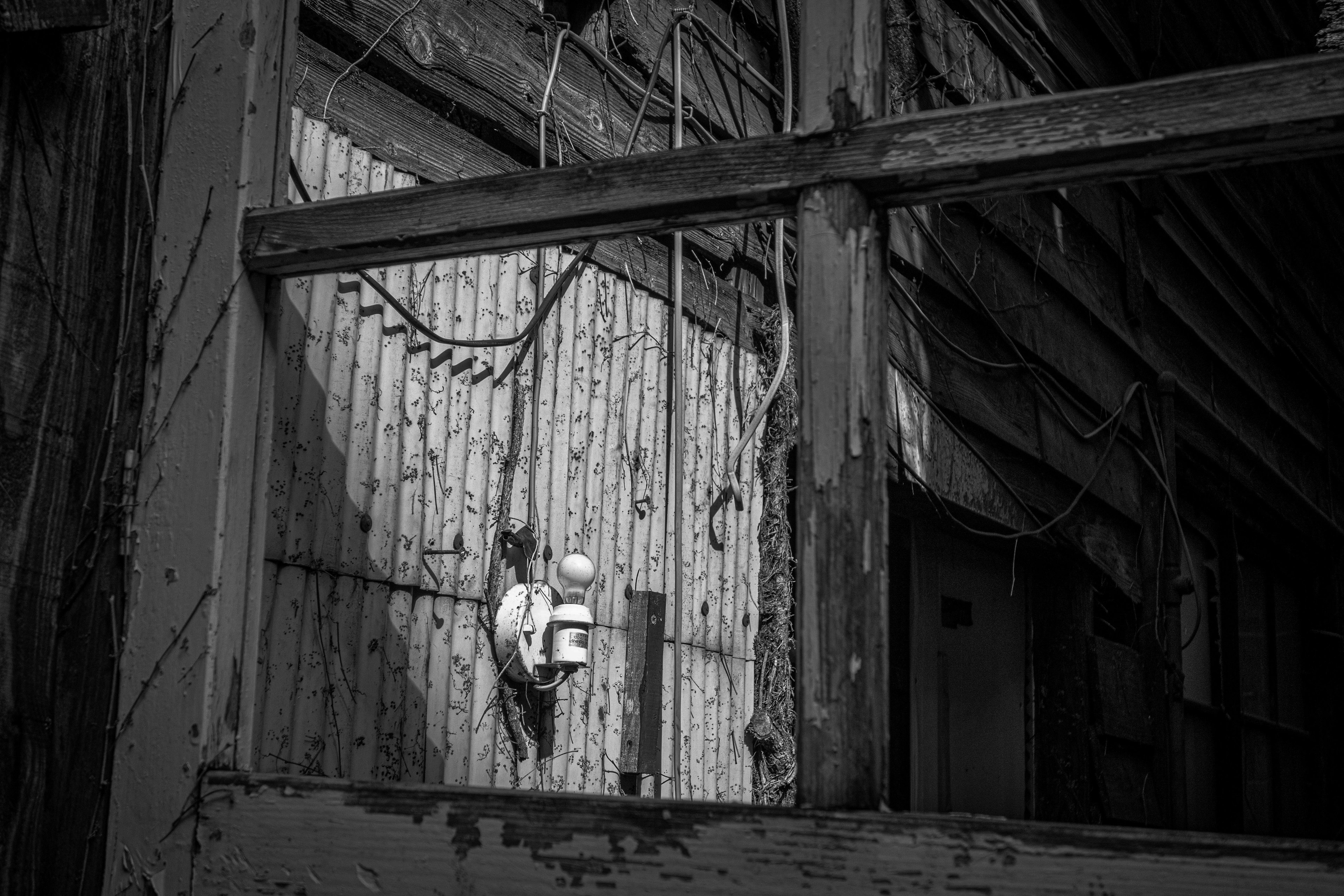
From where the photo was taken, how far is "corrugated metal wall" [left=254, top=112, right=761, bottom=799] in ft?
7.50

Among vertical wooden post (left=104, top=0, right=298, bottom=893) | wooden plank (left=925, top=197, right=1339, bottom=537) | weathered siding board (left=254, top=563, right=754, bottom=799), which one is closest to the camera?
vertical wooden post (left=104, top=0, right=298, bottom=893)

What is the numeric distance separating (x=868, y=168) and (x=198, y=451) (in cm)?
90

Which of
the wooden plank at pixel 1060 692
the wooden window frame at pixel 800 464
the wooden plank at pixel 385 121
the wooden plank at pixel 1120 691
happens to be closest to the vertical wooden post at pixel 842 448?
the wooden window frame at pixel 800 464

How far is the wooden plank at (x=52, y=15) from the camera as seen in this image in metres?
1.58

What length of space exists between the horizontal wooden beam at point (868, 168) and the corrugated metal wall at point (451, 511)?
0.72ft

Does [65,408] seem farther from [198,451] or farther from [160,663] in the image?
[160,663]

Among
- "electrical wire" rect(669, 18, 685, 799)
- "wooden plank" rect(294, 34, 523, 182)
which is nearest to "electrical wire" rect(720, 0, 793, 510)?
"electrical wire" rect(669, 18, 685, 799)

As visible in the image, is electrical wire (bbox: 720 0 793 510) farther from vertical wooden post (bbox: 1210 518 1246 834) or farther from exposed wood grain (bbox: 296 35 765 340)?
vertical wooden post (bbox: 1210 518 1246 834)

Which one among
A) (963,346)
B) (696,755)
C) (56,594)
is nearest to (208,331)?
(56,594)

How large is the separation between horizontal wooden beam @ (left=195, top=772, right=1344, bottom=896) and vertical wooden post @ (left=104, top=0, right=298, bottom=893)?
0.08 m

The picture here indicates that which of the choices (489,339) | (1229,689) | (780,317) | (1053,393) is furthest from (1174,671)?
(489,339)

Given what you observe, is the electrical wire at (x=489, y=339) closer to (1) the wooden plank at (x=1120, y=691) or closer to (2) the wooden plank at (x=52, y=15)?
(2) the wooden plank at (x=52, y=15)

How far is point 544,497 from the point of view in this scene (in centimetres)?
291

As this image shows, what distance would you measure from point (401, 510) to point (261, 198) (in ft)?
3.15
